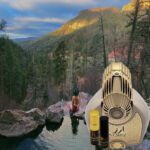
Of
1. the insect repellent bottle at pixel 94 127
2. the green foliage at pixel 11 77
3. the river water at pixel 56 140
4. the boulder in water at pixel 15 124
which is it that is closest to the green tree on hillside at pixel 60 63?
the green foliage at pixel 11 77

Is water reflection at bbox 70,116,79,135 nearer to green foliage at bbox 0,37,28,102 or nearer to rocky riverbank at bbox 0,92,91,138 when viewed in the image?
rocky riverbank at bbox 0,92,91,138

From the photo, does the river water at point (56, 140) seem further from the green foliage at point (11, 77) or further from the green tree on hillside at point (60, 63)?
the green tree on hillside at point (60, 63)

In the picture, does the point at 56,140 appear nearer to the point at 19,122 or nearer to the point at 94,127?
the point at 19,122

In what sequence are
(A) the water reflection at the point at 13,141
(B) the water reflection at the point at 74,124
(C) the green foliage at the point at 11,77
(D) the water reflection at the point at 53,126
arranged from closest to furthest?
(A) the water reflection at the point at 13,141
(B) the water reflection at the point at 74,124
(D) the water reflection at the point at 53,126
(C) the green foliage at the point at 11,77

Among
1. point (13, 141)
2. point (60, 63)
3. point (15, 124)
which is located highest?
point (60, 63)

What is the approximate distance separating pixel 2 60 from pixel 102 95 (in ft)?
227

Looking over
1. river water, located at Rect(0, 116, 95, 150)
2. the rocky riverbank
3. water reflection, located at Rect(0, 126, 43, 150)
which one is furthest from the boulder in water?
river water, located at Rect(0, 116, 95, 150)

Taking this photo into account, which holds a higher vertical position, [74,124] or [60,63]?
[60,63]

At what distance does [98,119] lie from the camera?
3.81 meters

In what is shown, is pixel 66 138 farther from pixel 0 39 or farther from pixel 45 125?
pixel 0 39

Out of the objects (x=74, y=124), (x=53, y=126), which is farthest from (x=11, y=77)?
(x=74, y=124)

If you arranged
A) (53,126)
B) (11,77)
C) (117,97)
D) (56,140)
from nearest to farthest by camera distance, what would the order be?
(117,97)
(56,140)
(53,126)
(11,77)

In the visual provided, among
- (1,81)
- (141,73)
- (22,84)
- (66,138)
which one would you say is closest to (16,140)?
(66,138)

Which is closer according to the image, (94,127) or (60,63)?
(94,127)
